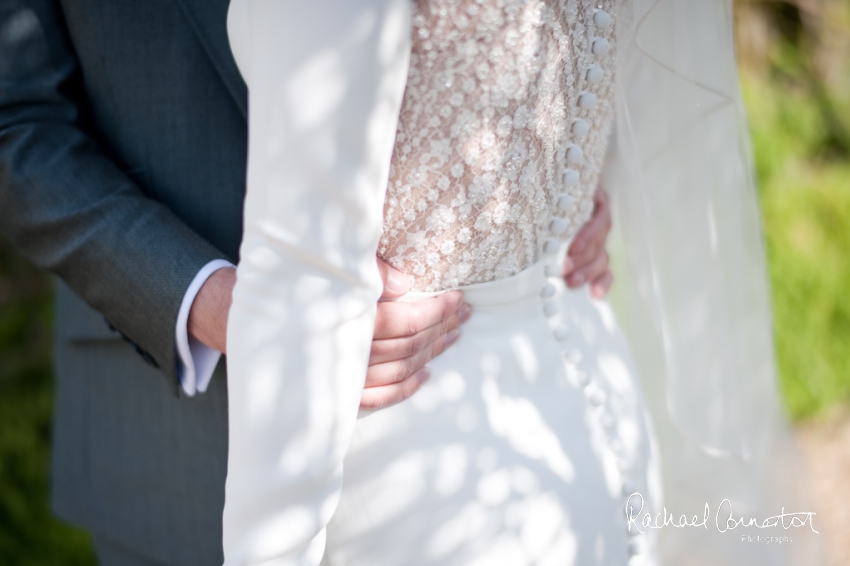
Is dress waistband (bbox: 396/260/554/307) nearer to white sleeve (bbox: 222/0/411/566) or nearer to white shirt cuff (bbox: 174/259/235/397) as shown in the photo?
white sleeve (bbox: 222/0/411/566)

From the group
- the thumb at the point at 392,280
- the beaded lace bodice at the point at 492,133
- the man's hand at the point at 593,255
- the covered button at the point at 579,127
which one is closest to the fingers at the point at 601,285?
the man's hand at the point at 593,255

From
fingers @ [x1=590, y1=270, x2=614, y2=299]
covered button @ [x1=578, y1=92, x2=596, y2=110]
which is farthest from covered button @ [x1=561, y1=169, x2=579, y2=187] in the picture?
fingers @ [x1=590, y1=270, x2=614, y2=299]

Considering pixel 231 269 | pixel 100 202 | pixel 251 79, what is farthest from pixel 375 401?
pixel 100 202

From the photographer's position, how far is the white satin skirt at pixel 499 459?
104 cm

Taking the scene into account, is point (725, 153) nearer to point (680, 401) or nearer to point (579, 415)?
point (680, 401)

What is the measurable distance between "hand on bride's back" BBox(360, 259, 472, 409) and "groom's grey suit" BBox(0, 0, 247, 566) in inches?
14.6

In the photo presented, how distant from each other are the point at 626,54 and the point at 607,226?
0.43m

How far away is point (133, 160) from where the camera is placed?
1310mm

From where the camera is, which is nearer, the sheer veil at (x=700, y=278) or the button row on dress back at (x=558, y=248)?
the button row on dress back at (x=558, y=248)

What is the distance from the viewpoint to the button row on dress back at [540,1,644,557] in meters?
1.04

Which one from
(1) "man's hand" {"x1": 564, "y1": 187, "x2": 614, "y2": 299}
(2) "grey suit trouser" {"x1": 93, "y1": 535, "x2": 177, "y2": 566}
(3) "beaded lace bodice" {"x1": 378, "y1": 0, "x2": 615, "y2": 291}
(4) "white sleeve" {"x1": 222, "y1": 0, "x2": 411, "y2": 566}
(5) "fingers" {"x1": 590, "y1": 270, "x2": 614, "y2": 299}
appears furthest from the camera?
(2) "grey suit trouser" {"x1": 93, "y1": 535, "x2": 177, "y2": 566}

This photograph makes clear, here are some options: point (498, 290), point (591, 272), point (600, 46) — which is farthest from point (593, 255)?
point (600, 46)

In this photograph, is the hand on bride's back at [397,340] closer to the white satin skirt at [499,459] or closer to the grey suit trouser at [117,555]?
the white satin skirt at [499,459]

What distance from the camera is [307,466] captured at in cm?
84
